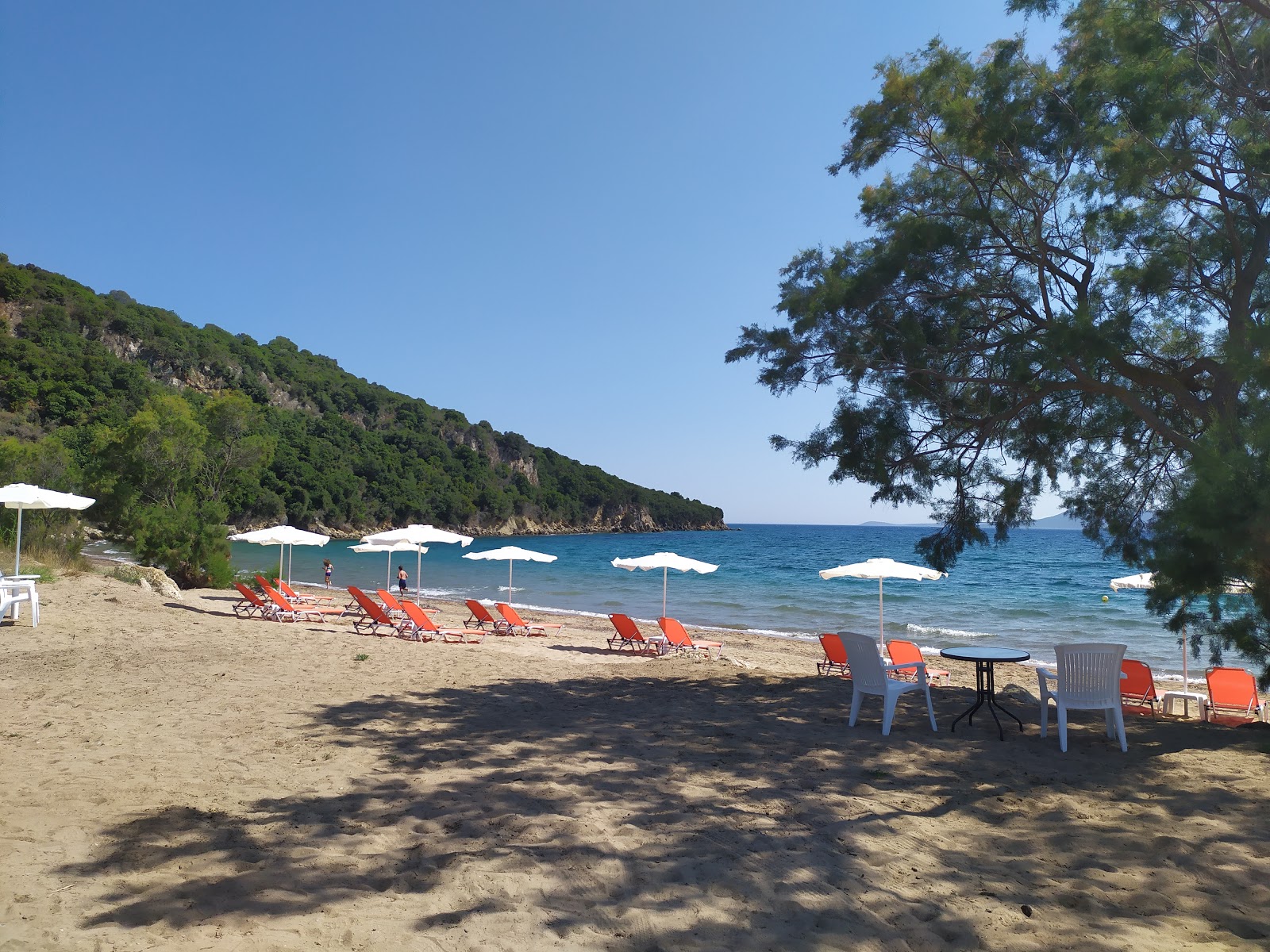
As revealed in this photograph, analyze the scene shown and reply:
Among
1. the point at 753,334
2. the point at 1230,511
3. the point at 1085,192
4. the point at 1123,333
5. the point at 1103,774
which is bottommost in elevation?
the point at 1103,774

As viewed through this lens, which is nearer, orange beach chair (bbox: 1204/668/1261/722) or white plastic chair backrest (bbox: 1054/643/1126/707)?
white plastic chair backrest (bbox: 1054/643/1126/707)

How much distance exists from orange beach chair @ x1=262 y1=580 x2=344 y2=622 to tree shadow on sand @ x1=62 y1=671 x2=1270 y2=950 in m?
9.27

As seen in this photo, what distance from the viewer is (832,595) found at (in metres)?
29.8

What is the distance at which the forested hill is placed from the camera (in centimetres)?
1998

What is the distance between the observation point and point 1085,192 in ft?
19.8

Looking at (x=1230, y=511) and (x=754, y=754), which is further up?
(x=1230, y=511)

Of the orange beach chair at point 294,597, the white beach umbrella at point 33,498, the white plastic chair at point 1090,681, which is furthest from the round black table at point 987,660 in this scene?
the orange beach chair at point 294,597

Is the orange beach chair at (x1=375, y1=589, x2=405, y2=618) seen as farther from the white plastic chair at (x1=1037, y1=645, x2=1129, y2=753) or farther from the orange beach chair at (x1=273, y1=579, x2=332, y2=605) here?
the white plastic chair at (x1=1037, y1=645, x2=1129, y2=753)

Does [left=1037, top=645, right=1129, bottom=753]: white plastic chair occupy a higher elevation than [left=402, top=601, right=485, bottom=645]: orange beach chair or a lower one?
higher

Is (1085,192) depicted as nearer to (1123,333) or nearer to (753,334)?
(1123,333)

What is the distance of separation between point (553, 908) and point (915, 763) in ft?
9.75

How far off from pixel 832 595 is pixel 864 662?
81.0 feet

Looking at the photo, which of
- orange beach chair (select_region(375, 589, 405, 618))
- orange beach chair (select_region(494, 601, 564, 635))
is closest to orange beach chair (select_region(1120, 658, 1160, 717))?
orange beach chair (select_region(494, 601, 564, 635))

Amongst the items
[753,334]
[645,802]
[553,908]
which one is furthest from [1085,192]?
[553,908]
